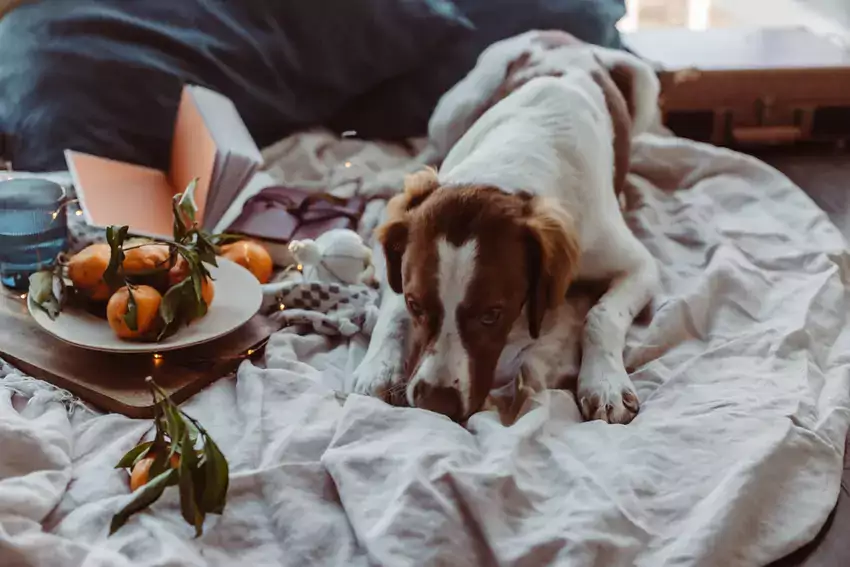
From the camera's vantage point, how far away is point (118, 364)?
1.49 m

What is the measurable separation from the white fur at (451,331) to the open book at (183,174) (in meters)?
0.61

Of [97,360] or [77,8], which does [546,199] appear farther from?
[77,8]

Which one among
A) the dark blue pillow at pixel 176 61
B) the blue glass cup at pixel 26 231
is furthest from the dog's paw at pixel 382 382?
the dark blue pillow at pixel 176 61

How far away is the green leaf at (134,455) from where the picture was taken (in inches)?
46.6

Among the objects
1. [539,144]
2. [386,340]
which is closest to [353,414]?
[386,340]

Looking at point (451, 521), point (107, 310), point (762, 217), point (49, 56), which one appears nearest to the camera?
point (451, 521)

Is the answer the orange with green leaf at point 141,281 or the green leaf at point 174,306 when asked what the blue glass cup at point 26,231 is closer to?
the orange with green leaf at point 141,281

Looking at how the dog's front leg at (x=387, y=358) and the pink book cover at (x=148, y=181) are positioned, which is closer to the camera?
the dog's front leg at (x=387, y=358)

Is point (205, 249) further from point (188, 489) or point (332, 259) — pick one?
point (188, 489)

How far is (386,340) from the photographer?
1554 mm

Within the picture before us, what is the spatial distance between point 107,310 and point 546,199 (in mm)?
699

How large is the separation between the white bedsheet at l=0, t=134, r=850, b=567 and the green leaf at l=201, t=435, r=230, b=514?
30mm

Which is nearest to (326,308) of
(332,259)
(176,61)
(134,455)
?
(332,259)

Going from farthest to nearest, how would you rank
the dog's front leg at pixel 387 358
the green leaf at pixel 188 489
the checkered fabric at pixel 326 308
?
the checkered fabric at pixel 326 308 < the dog's front leg at pixel 387 358 < the green leaf at pixel 188 489
